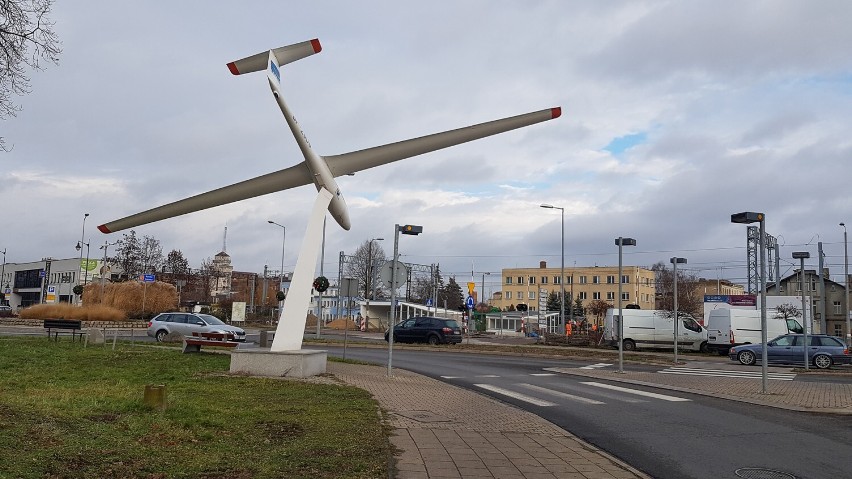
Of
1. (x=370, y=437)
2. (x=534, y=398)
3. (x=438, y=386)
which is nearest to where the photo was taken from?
(x=370, y=437)

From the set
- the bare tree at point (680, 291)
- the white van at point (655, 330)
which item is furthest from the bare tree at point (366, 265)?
the white van at point (655, 330)

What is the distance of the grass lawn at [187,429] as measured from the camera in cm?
557

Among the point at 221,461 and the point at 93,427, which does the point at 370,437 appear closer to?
the point at 221,461

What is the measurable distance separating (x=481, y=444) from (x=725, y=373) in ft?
55.4

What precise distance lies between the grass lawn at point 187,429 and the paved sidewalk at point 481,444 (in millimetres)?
403

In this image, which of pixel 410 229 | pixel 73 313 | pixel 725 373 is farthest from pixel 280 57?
pixel 73 313

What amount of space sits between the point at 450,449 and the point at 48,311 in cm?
4455

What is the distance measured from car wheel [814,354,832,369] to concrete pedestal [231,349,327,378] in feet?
63.9

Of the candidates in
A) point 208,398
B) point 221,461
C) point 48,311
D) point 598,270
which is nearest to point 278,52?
point 208,398

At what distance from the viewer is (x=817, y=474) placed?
7164 mm

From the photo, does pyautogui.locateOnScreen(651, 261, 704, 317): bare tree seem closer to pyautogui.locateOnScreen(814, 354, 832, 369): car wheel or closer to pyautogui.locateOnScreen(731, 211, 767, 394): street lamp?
pyautogui.locateOnScreen(814, 354, 832, 369): car wheel

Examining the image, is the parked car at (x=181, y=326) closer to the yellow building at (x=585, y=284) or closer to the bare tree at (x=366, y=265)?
the bare tree at (x=366, y=265)

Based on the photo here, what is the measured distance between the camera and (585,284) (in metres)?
114

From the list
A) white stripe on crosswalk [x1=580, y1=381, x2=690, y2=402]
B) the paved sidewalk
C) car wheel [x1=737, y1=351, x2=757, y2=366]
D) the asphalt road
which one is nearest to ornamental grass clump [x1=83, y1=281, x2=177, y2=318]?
car wheel [x1=737, y1=351, x2=757, y2=366]
